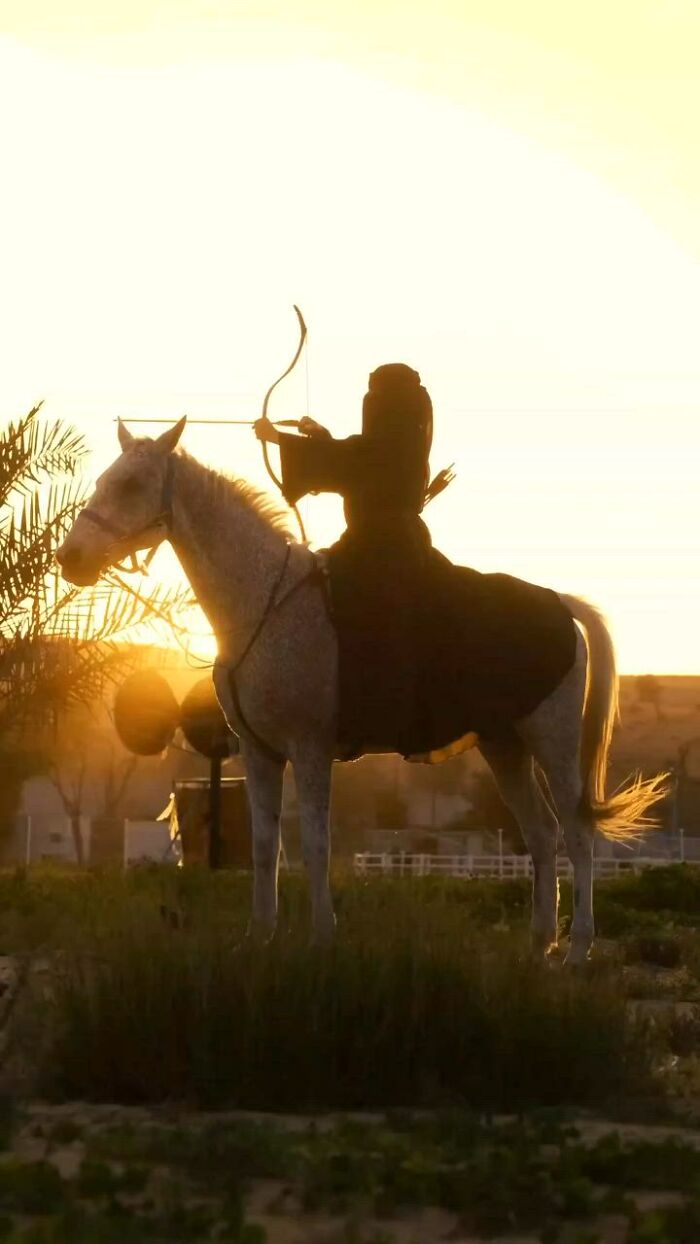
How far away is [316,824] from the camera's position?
9914 mm

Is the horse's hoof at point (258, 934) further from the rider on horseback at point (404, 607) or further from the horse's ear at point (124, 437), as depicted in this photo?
the horse's ear at point (124, 437)

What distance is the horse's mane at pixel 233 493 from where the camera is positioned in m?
10.2

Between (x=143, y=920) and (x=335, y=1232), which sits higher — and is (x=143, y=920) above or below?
above

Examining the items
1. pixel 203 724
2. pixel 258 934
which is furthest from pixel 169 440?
pixel 203 724

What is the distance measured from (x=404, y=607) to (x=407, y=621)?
0.07 m

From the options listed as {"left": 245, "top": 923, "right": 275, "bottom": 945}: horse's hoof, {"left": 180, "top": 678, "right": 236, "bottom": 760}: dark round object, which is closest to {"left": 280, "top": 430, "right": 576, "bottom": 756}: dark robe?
{"left": 245, "top": 923, "right": 275, "bottom": 945}: horse's hoof

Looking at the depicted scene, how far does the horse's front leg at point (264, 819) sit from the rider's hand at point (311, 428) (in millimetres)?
A: 1567

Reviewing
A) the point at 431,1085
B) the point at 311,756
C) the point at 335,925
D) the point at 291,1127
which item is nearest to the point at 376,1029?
the point at 431,1085

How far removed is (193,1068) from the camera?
24.3 ft

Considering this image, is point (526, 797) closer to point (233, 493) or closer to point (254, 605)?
point (254, 605)

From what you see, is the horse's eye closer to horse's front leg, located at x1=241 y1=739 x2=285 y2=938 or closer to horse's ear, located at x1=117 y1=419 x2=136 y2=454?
horse's ear, located at x1=117 y1=419 x2=136 y2=454

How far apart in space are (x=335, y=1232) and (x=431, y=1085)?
197cm

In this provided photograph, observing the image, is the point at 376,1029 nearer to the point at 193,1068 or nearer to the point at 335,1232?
the point at 193,1068

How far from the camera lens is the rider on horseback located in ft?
33.5
